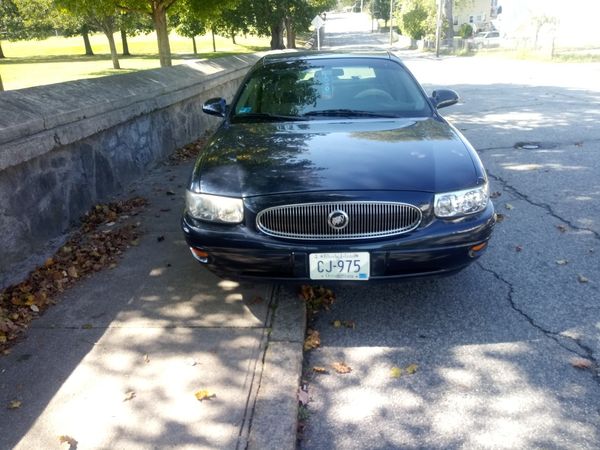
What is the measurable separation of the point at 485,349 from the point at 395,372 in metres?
0.60

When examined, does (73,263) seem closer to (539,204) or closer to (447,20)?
(539,204)

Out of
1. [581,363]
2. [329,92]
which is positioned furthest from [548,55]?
[581,363]

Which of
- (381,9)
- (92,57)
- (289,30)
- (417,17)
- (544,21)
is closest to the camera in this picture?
(544,21)

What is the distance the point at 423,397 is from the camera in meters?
2.79

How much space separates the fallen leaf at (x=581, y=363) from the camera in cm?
296

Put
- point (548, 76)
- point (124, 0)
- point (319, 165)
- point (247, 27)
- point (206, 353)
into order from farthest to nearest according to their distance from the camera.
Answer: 1. point (247, 27)
2. point (548, 76)
3. point (124, 0)
4. point (319, 165)
5. point (206, 353)

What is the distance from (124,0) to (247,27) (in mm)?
22414

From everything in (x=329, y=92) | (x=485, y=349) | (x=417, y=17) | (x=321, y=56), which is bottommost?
(x=485, y=349)

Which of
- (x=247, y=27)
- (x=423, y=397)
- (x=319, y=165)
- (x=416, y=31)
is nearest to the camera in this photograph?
(x=423, y=397)

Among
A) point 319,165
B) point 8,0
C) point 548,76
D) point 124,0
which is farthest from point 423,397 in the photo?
point 8,0

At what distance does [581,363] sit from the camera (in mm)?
2988

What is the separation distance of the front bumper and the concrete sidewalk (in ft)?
1.42

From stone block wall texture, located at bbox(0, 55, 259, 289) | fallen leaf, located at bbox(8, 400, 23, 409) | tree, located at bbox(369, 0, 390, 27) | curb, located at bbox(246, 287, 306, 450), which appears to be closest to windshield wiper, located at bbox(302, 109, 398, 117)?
curb, located at bbox(246, 287, 306, 450)

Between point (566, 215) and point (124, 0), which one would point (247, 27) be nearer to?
point (124, 0)
